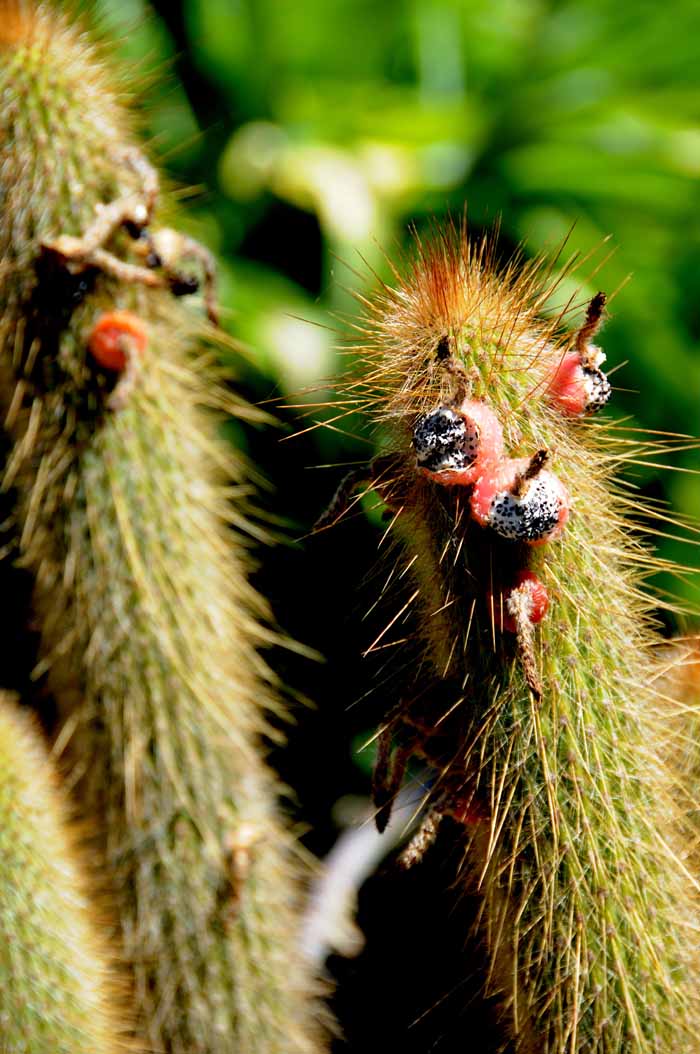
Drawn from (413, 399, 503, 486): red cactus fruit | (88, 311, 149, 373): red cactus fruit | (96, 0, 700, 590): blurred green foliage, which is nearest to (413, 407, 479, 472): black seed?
(413, 399, 503, 486): red cactus fruit

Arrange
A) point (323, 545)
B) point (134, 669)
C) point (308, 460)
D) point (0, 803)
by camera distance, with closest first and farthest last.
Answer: point (0, 803) < point (134, 669) < point (323, 545) < point (308, 460)

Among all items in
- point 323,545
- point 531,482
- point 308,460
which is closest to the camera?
point 531,482

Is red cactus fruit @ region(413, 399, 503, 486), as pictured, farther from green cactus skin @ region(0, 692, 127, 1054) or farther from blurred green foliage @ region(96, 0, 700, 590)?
blurred green foliage @ region(96, 0, 700, 590)

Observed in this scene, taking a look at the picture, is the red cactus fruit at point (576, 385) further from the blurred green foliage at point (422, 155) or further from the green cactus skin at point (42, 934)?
the blurred green foliage at point (422, 155)

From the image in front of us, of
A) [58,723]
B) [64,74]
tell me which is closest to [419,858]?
[58,723]

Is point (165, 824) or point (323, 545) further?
point (323, 545)

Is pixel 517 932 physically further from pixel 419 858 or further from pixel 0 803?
pixel 0 803

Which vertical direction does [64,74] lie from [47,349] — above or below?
above
